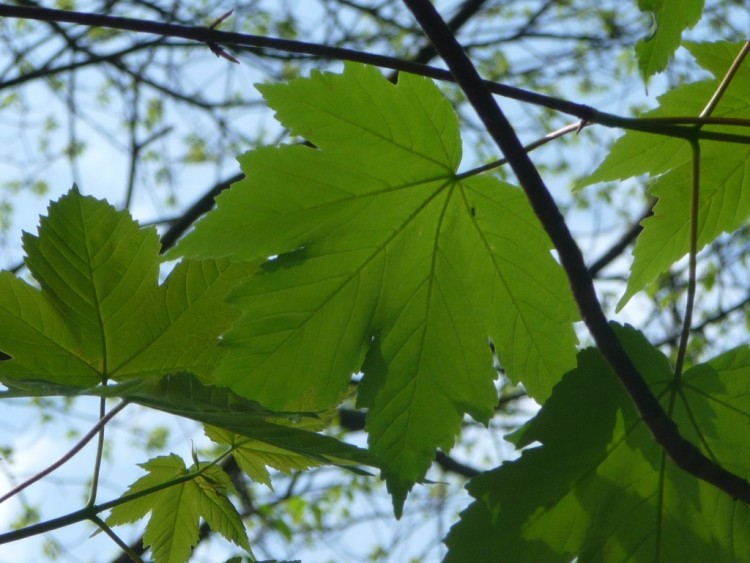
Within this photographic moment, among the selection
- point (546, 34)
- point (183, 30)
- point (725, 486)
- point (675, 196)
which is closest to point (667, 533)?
point (725, 486)

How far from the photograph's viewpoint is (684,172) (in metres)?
1.31

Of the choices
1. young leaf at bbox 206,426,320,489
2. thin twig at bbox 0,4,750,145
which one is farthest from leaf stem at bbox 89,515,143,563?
thin twig at bbox 0,4,750,145

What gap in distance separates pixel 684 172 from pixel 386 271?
0.53 meters

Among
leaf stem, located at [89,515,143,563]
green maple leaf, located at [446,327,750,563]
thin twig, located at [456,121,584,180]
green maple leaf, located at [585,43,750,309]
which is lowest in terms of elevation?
leaf stem, located at [89,515,143,563]

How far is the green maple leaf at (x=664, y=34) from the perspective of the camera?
1.18 m

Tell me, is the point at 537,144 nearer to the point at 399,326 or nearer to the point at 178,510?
the point at 399,326

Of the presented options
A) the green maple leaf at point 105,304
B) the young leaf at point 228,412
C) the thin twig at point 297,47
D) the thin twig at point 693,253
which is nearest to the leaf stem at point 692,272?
the thin twig at point 693,253

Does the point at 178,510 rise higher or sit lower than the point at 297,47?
lower

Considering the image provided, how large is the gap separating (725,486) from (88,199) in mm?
887

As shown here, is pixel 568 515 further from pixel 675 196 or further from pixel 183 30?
pixel 183 30

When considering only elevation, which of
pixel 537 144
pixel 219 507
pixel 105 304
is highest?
pixel 537 144

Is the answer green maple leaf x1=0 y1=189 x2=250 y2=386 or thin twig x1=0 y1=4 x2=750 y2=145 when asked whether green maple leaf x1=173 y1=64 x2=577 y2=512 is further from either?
thin twig x1=0 y1=4 x2=750 y2=145

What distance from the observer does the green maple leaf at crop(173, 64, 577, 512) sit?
108 cm

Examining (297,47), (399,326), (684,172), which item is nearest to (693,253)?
(684,172)
